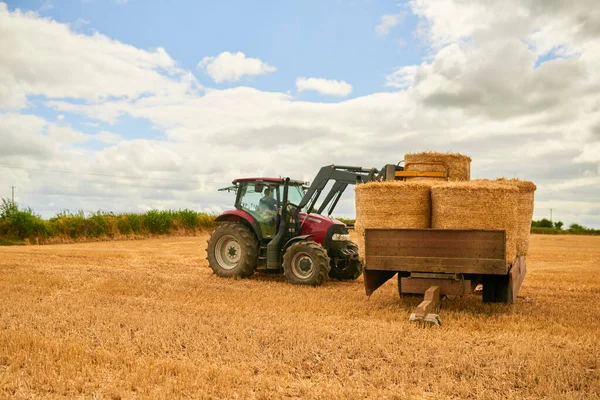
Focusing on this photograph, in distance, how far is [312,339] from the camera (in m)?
6.50

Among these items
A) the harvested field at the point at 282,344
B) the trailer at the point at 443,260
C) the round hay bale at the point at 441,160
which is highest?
the round hay bale at the point at 441,160

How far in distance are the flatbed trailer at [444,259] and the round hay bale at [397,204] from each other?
0.16 m

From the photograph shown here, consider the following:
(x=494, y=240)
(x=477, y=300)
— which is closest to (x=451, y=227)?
(x=494, y=240)

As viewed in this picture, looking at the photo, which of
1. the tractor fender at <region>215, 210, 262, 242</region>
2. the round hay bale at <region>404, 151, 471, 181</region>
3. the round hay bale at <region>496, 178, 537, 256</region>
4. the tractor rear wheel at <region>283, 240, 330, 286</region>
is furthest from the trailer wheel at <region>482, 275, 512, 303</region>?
the tractor fender at <region>215, 210, 262, 242</region>

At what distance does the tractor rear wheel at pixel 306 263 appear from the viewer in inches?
446

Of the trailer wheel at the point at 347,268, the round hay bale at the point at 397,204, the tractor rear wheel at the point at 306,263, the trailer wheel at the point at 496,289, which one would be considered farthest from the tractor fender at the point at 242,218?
the trailer wheel at the point at 496,289

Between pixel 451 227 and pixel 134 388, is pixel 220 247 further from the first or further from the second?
pixel 134 388

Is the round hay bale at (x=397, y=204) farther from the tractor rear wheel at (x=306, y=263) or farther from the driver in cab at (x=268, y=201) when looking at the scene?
the driver in cab at (x=268, y=201)

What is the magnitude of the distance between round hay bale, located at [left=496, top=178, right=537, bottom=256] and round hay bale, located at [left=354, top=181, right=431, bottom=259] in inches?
47.0

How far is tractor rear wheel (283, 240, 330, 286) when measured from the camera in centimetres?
1132

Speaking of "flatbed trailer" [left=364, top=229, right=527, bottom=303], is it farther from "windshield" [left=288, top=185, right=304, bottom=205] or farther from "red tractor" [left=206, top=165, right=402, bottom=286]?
"windshield" [left=288, top=185, right=304, bottom=205]

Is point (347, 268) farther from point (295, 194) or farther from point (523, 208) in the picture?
point (523, 208)

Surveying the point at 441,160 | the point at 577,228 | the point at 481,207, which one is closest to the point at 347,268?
the point at 441,160

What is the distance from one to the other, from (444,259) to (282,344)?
3.06 meters
